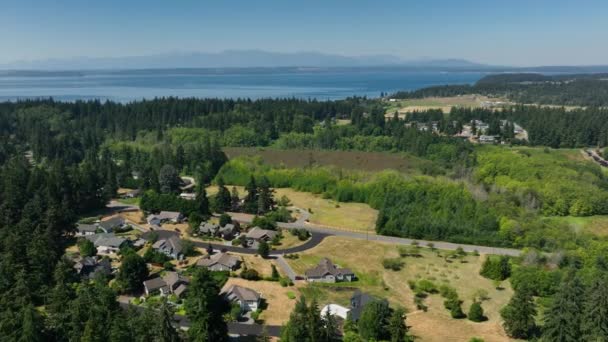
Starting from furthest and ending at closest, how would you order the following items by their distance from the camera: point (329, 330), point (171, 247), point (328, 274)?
point (171, 247)
point (328, 274)
point (329, 330)

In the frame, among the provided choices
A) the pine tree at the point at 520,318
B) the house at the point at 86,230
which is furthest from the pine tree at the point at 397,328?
the house at the point at 86,230

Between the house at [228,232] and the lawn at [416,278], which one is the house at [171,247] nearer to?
the house at [228,232]

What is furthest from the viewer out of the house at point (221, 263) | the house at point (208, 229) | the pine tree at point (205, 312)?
the house at point (208, 229)

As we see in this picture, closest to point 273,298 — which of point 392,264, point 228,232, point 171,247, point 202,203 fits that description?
point 392,264

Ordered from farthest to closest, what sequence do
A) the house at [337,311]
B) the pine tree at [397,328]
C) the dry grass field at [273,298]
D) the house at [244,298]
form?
the house at [244,298], the dry grass field at [273,298], the house at [337,311], the pine tree at [397,328]

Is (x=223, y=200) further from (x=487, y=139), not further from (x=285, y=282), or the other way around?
(x=487, y=139)

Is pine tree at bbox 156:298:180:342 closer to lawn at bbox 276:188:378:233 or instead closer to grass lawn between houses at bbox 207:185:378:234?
grass lawn between houses at bbox 207:185:378:234

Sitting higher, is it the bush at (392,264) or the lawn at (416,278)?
the bush at (392,264)
